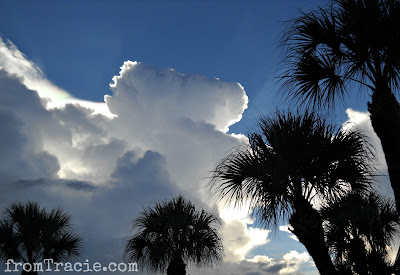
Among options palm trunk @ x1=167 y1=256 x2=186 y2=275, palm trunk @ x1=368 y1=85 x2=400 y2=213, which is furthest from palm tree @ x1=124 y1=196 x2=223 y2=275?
palm trunk @ x1=368 y1=85 x2=400 y2=213

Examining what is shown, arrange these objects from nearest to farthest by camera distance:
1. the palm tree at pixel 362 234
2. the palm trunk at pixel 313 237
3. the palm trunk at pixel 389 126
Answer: the palm trunk at pixel 389 126, the palm trunk at pixel 313 237, the palm tree at pixel 362 234

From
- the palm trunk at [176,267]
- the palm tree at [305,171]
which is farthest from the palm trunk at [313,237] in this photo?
the palm trunk at [176,267]

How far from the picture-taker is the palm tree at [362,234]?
14258mm

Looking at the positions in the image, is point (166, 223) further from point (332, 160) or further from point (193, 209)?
point (332, 160)

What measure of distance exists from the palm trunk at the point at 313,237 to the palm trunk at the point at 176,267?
6702 millimetres

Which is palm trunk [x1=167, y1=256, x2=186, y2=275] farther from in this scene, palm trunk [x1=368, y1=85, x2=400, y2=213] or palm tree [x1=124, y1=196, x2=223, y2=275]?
palm trunk [x1=368, y1=85, x2=400, y2=213]

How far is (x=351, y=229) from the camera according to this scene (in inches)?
618

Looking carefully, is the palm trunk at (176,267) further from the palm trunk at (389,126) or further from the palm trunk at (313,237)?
the palm trunk at (389,126)

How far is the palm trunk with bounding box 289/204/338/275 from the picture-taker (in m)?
9.91

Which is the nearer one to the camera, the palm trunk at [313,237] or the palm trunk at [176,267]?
the palm trunk at [313,237]

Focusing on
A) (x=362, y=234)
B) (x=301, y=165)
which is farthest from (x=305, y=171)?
(x=362, y=234)

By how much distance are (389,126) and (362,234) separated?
9411 mm

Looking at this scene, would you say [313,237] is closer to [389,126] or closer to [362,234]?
[389,126]

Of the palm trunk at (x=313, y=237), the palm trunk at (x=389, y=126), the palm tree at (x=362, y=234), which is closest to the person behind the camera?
the palm trunk at (x=389, y=126)
